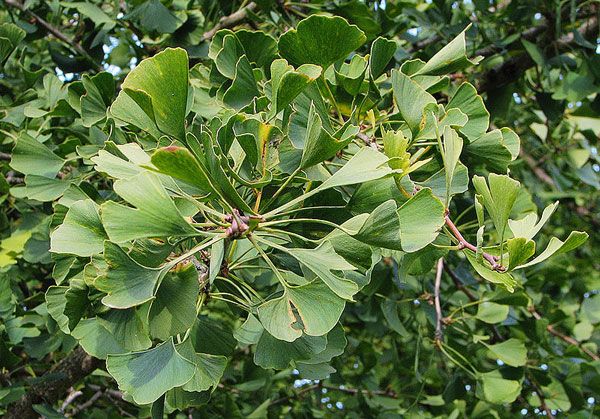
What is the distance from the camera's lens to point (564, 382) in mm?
1469

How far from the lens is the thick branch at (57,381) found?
1123 mm

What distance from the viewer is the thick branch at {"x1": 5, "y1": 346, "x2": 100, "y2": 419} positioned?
1123 millimetres

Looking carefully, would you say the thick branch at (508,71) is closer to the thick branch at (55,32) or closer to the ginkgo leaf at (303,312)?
the thick branch at (55,32)

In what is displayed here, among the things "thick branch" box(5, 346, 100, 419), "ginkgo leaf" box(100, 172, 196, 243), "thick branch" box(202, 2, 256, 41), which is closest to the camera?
"ginkgo leaf" box(100, 172, 196, 243)

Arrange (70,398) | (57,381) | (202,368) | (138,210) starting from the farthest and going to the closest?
(70,398) < (57,381) < (202,368) < (138,210)

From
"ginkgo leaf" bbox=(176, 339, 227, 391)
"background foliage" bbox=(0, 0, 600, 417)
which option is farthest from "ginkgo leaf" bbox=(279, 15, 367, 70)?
"ginkgo leaf" bbox=(176, 339, 227, 391)

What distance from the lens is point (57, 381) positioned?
1127 mm

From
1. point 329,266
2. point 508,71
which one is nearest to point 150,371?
point 329,266

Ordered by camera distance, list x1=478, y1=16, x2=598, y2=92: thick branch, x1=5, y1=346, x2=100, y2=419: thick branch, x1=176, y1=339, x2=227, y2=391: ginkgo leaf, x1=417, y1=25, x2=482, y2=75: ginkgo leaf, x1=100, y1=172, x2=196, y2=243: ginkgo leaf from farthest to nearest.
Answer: x1=478, y1=16, x2=598, y2=92: thick branch
x1=5, y1=346, x2=100, y2=419: thick branch
x1=417, y1=25, x2=482, y2=75: ginkgo leaf
x1=176, y1=339, x2=227, y2=391: ginkgo leaf
x1=100, y1=172, x2=196, y2=243: ginkgo leaf

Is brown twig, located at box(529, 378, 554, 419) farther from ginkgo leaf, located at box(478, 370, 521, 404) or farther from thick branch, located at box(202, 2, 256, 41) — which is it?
thick branch, located at box(202, 2, 256, 41)

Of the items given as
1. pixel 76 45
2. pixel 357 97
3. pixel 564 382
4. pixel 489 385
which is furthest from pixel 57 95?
pixel 564 382

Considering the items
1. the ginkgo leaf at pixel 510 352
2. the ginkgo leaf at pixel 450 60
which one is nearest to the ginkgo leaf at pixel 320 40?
the ginkgo leaf at pixel 450 60

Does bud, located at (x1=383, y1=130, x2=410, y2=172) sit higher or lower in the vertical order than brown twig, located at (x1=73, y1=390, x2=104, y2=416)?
higher

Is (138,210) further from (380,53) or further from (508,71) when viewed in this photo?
(508,71)
